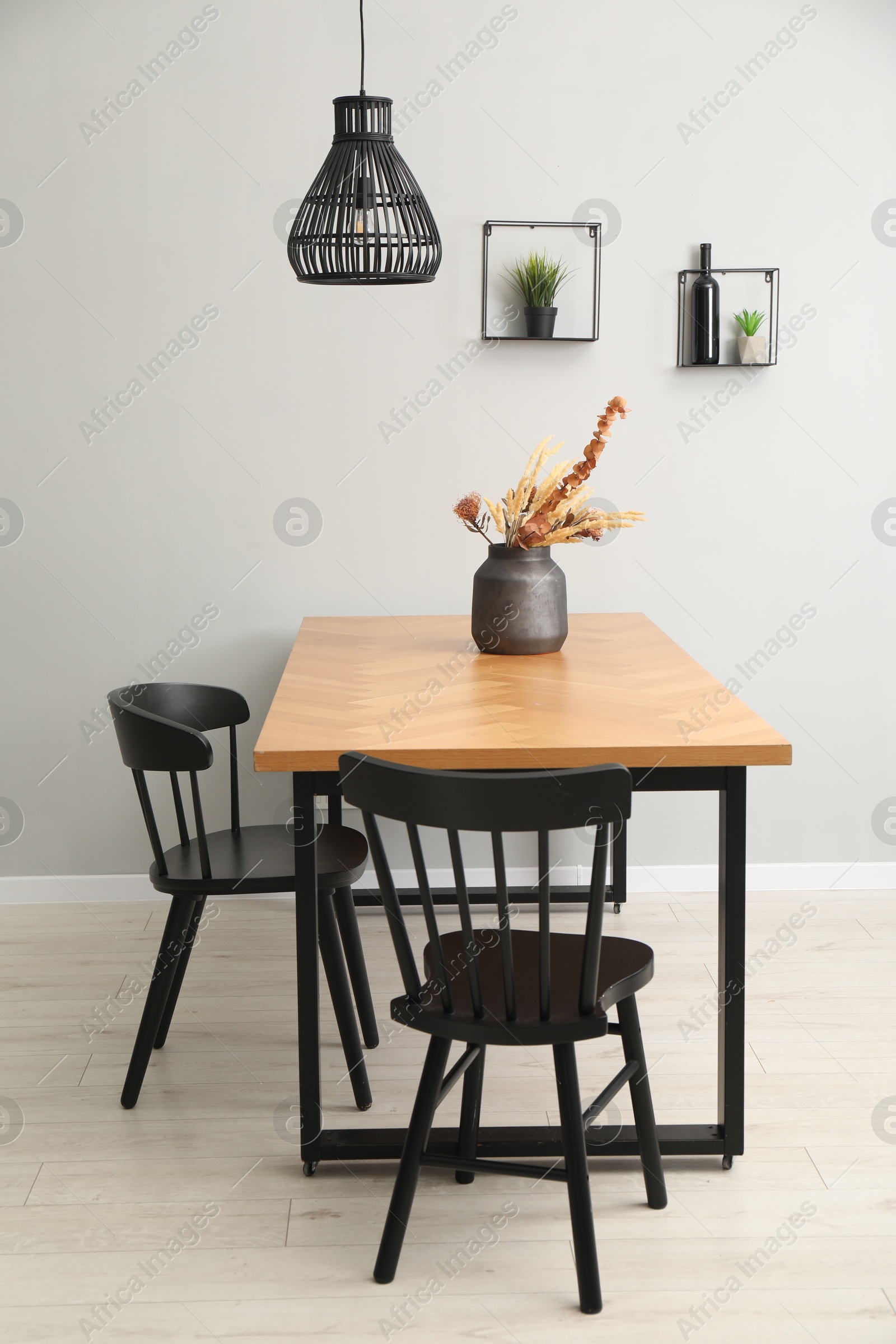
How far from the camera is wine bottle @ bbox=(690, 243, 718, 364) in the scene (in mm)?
3271

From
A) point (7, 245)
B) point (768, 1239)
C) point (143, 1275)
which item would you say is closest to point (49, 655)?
point (7, 245)

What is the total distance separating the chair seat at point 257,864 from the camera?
2256 millimetres

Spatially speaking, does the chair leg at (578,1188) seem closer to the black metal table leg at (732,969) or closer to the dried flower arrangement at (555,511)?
the black metal table leg at (732,969)

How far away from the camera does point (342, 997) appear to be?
2.33m

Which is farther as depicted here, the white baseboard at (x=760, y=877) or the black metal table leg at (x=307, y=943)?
the white baseboard at (x=760, y=877)

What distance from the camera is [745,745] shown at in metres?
1.91

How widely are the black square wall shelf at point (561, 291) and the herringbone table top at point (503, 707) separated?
3.06 ft

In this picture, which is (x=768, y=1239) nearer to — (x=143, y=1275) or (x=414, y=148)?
(x=143, y=1275)

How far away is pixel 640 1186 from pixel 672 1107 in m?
0.27

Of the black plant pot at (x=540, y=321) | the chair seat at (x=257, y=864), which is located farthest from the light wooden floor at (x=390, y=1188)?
the black plant pot at (x=540, y=321)

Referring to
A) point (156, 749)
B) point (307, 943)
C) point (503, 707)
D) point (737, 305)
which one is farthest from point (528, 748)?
point (737, 305)

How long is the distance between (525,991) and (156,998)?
0.89 m

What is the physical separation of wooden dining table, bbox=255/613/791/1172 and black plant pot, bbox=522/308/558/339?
3.85 feet

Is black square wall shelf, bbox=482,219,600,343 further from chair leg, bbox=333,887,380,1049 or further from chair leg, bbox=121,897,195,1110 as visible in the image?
chair leg, bbox=121,897,195,1110
